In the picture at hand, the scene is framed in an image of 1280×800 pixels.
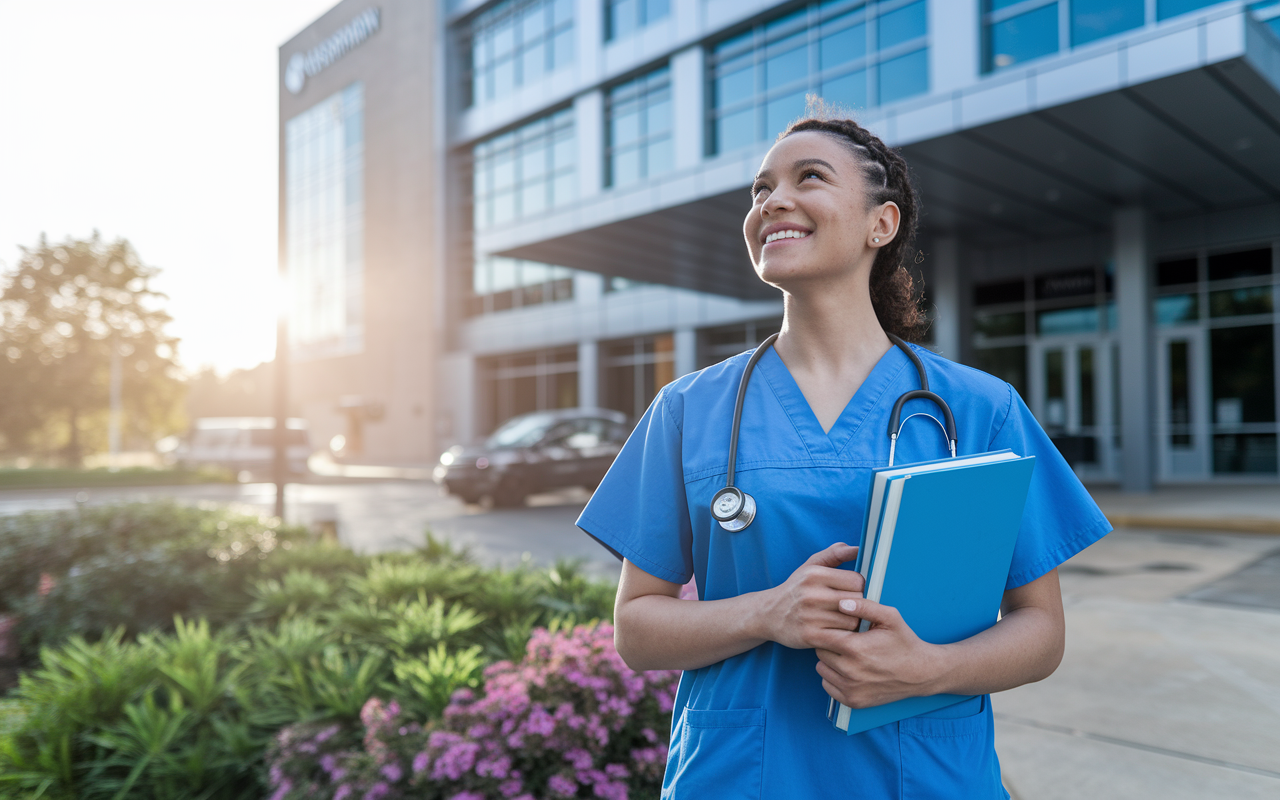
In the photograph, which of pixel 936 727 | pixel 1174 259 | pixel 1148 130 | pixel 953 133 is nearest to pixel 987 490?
pixel 936 727

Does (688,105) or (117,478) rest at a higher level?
(688,105)

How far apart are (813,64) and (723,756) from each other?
19.1 metres

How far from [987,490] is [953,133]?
11.5 m

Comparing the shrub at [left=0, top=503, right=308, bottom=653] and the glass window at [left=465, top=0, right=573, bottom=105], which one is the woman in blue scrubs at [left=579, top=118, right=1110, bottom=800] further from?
the glass window at [left=465, top=0, right=573, bottom=105]

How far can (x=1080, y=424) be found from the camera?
56.6 ft

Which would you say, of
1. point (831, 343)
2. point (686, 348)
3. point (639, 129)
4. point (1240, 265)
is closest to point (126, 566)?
point (831, 343)

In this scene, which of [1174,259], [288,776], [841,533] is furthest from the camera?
[1174,259]

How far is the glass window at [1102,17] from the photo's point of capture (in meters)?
12.2

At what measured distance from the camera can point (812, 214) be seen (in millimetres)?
1410

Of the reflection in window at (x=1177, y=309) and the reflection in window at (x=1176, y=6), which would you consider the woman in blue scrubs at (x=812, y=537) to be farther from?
the reflection in window at (x=1177, y=309)

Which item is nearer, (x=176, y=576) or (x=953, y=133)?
(x=176, y=576)

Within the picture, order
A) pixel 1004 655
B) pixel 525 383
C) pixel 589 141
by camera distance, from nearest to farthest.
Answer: pixel 1004 655
pixel 589 141
pixel 525 383

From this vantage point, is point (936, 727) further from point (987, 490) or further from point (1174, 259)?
point (1174, 259)

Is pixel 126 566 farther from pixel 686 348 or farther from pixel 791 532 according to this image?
pixel 686 348
